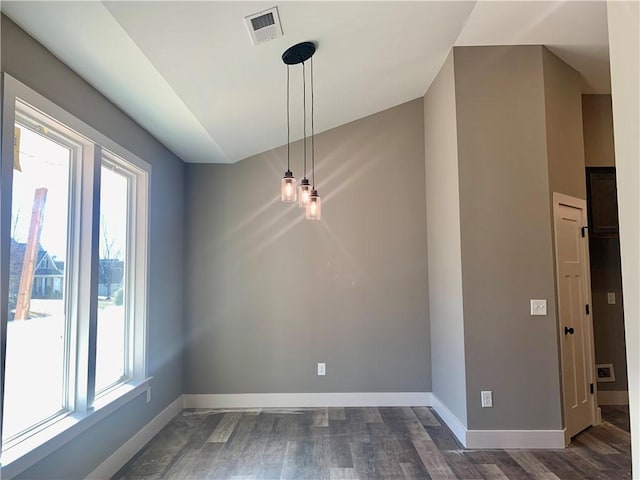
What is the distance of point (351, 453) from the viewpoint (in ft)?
9.58

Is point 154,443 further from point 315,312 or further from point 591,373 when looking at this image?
point 591,373

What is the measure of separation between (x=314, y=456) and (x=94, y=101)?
9.54ft

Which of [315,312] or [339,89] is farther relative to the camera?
[315,312]

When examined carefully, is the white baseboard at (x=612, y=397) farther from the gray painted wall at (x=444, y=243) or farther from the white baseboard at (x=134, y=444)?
the white baseboard at (x=134, y=444)

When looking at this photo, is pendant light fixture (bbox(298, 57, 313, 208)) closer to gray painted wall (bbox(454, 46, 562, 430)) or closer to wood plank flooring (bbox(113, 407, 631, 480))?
gray painted wall (bbox(454, 46, 562, 430))

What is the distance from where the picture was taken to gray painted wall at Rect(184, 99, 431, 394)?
13.2 ft

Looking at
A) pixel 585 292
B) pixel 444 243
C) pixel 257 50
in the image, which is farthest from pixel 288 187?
pixel 585 292

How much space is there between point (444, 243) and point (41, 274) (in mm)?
3031

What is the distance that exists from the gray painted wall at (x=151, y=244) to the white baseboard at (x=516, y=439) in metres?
2.62

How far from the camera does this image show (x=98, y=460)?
2439 mm

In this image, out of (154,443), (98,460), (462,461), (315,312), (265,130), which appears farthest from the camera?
(315,312)

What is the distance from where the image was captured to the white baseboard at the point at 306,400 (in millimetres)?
3963

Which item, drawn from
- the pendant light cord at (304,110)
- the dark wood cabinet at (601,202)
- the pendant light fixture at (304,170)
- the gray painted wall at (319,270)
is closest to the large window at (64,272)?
the gray painted wall at (319,270)

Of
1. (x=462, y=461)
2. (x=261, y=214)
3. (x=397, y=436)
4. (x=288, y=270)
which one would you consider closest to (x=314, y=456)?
(x=397, y=436)
